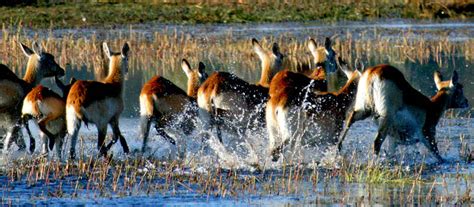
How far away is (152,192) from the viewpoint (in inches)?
478

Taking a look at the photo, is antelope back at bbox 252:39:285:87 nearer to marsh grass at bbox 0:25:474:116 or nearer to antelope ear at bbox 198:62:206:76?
antelope ear at bbox 198:62:206:76

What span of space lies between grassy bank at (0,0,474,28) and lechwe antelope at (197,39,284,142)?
22606mm

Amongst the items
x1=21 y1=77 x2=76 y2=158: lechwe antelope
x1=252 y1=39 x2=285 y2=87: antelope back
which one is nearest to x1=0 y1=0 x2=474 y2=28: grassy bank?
x1=252 y1=39 x2=285 y2=87: antelope back

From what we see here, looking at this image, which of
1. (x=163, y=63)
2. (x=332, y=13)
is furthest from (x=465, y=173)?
(x=332, y=13)

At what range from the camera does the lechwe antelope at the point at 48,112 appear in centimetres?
1475

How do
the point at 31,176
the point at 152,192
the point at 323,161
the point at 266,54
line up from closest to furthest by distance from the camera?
1. the point at 152,192
2. the point at 31,176
3. the point at 323,161
4. the point at 266,54

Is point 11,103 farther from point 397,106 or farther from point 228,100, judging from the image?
point 397,106

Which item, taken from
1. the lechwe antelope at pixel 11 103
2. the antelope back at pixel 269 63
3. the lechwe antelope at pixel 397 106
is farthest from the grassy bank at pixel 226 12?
the lechwe antelope at pixel 397 106

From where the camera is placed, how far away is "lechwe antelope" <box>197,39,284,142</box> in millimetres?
15125

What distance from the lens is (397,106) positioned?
46.8 feet

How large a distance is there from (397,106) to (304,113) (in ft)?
3.96

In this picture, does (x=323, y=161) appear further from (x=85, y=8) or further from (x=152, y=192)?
(x=85, y=8)

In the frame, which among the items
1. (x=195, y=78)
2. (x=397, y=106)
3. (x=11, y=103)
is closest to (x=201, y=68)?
(x=195, y=78)

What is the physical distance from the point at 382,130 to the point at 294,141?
1128 mm
